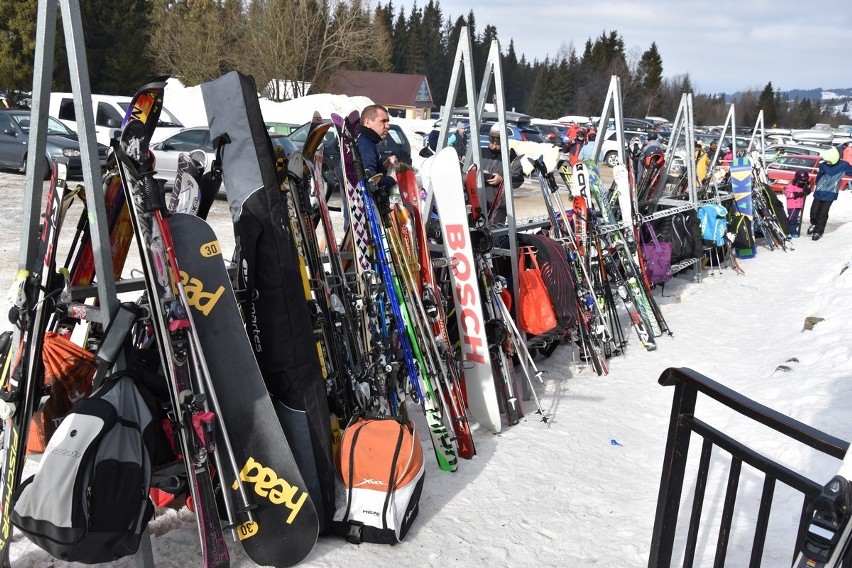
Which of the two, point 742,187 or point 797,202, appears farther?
point 797,202

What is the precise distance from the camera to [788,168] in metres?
19.6

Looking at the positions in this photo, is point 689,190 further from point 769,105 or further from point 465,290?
point 769,105

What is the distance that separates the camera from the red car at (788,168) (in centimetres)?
1805

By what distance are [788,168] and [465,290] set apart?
1864cm

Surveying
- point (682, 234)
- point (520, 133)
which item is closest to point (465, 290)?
point (682, 234)

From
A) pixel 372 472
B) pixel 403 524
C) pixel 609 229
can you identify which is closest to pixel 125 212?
pixel 372 472

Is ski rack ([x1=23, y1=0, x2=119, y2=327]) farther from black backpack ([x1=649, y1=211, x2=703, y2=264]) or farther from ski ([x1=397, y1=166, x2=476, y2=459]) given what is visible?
black backpack ([x1=649, y1=211, x2=703, y2=264])

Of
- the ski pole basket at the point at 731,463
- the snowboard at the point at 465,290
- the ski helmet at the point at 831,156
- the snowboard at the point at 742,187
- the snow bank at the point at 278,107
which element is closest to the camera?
the ski pole basket at the point at 731,463

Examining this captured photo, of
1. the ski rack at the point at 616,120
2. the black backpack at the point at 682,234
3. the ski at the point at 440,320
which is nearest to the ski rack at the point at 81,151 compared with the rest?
the ski at the point at 440,320

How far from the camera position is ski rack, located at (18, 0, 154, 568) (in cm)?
257

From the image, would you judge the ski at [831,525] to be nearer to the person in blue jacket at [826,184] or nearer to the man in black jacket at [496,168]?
the man in black jacket at [496,168]

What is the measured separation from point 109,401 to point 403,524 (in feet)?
4.60

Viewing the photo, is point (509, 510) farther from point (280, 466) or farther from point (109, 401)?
point (109, 401)

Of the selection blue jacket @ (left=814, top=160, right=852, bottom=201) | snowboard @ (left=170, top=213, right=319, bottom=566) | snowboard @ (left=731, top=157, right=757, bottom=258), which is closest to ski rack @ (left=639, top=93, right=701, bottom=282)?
snowboard @ (left=731, top=157, right=757, bottom=258)
